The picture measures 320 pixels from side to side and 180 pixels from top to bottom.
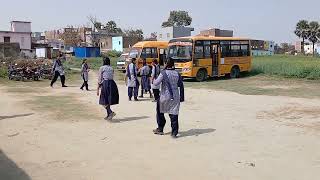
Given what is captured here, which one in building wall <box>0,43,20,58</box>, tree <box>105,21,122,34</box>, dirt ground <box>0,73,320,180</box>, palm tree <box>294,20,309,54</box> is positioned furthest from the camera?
tree <box>105,21,122,34</box>

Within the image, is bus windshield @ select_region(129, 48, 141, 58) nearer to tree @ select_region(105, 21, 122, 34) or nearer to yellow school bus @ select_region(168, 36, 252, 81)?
yellow school bus @ select_region(168, 36, 252, 81)

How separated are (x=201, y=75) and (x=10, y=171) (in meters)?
18.8

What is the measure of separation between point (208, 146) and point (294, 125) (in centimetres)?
318

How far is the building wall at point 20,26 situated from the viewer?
6488 cm

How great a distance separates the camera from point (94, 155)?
25.0 feet

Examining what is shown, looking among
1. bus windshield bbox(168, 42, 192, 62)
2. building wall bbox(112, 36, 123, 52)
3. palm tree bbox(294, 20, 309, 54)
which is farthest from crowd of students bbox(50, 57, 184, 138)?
palm tree bbox(294, 20, 309, 54)

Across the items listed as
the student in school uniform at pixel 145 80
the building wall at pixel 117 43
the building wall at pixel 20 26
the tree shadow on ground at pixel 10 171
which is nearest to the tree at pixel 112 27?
the building wall at pixel 117 43

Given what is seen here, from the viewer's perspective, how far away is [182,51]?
24.3m

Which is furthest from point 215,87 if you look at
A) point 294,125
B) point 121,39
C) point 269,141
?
point 121,39

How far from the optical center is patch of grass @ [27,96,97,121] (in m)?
12.0

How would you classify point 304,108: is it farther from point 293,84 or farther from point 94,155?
point 293,84

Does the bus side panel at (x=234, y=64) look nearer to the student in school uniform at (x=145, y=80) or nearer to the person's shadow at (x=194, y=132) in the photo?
the student in school uniform at (x=145, y=80)

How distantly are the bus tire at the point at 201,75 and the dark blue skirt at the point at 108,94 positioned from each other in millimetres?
13976

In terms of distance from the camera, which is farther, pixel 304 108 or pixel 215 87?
pixel 215 87
